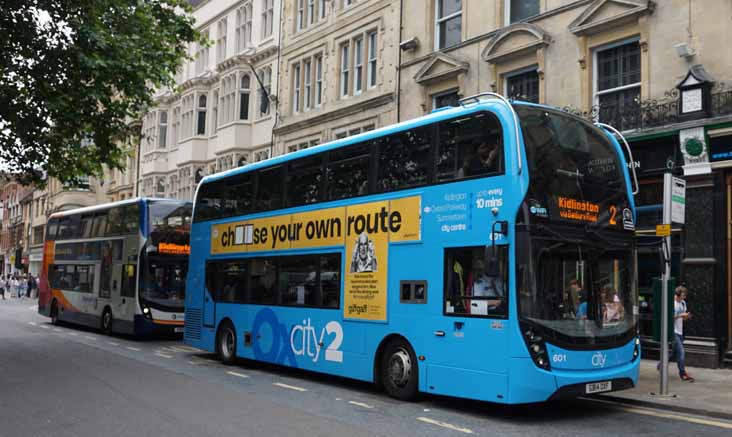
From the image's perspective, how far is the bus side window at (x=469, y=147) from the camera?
9516 mm

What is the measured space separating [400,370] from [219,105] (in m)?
27.4

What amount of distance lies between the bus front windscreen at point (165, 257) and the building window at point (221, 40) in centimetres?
1784

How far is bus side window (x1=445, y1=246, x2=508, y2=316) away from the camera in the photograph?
911 centimetres

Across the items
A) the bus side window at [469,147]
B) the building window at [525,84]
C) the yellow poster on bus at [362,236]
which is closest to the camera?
the bus side window at [469,147]

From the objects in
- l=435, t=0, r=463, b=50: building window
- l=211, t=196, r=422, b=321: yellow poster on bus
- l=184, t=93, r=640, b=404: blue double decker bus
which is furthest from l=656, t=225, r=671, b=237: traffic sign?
l=435, t=0, r=463, b=50: building window

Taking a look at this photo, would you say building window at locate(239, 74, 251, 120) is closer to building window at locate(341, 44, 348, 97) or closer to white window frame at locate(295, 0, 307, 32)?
white window frame at locate(295, 0, 307, 32)

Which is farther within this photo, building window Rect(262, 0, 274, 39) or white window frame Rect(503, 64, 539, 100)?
building window Rect(262, 0, 274, 39)

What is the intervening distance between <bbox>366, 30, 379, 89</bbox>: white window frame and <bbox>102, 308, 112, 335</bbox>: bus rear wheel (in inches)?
451

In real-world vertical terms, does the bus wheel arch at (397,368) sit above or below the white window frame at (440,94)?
below

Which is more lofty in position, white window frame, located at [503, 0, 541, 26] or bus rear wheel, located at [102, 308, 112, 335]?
white window frame, located at [503, 0, 541, 26]

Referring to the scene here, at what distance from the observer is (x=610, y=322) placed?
9641 millimetres

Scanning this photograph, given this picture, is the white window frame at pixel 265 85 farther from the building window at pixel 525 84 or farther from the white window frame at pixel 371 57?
the building window at pixel 525 84

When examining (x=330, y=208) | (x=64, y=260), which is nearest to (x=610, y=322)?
(x=330, y=208)

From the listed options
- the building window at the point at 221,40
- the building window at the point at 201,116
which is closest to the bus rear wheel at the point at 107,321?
the building window at the point at 201,116
